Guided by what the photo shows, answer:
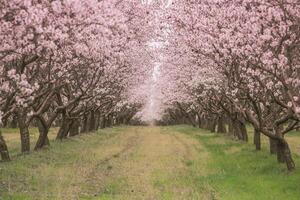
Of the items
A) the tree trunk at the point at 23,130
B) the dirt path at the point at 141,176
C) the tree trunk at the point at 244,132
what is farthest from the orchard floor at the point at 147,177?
the tree trunk at the point at 244,132

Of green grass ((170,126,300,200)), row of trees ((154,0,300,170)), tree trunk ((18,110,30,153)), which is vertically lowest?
green grass ((170,126,300,200))

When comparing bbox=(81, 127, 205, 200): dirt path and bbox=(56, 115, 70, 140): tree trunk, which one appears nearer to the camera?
bbox=(81, 127, 205, 200): dirt path

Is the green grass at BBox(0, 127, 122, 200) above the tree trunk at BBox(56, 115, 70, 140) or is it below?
below

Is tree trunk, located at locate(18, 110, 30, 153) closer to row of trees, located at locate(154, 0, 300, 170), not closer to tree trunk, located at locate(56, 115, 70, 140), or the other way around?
row of trees, located at locate(154, 0, 300, 170)

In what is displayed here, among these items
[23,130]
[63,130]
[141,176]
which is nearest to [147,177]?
[141,176]

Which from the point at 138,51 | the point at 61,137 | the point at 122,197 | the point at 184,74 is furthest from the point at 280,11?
the point at 61,137

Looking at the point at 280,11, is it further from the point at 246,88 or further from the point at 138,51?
the point at 138,51

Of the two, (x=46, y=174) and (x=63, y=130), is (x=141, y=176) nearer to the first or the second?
(x=46, y=174)

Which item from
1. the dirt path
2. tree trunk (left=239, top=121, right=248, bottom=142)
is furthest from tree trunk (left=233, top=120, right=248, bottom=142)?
the dirt path

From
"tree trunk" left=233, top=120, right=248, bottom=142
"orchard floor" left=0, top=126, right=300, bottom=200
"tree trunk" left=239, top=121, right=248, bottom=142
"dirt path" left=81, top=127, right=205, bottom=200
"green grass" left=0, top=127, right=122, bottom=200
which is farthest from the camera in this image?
"tree trunk" left=233, top=120, right=248, bottom=142

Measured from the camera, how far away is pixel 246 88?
24938 millimetres

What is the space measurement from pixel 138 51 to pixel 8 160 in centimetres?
1348

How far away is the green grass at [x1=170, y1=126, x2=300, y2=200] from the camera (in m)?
19.5

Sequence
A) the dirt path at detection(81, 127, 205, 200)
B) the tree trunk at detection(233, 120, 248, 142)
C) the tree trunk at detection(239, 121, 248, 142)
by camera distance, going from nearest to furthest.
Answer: the dirt path at detection(81, 127, 205, 200), the tree trunk at detection(239, 121, 248, 142), the tree trunk at detection(233, 120, 248, 142)
